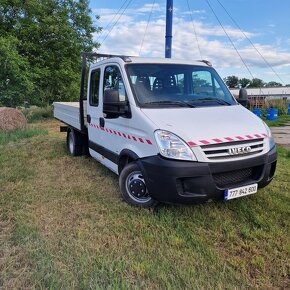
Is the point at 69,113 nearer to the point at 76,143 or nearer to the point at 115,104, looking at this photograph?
the point at 76,143

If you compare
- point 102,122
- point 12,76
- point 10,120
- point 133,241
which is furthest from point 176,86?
point 12,76

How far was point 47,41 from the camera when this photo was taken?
1741 centimetres

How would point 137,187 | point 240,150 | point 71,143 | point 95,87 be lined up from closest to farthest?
point 240,150 → point 137,187 → point 95,87 → point 71,143

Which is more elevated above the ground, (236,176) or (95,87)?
(95,87)

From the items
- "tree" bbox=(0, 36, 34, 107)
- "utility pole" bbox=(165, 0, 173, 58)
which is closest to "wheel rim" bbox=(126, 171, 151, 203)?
"utility pole" bbox=(165, 0, 173, 58)

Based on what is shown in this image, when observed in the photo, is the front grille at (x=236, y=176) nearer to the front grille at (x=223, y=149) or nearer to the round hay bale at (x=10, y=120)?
the front grille at (x=223, y=149)

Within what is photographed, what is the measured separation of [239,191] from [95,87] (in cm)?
316

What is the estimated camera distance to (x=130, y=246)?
10.7 ft

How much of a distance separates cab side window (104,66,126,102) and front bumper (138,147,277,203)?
1161mm

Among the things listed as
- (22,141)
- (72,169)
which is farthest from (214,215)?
(22,141)

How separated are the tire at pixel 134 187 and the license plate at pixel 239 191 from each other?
3.18ft

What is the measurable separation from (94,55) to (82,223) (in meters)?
3.61

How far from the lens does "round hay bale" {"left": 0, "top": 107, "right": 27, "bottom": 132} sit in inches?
451

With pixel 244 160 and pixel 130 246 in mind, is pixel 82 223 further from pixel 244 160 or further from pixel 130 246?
pixel 244 160
